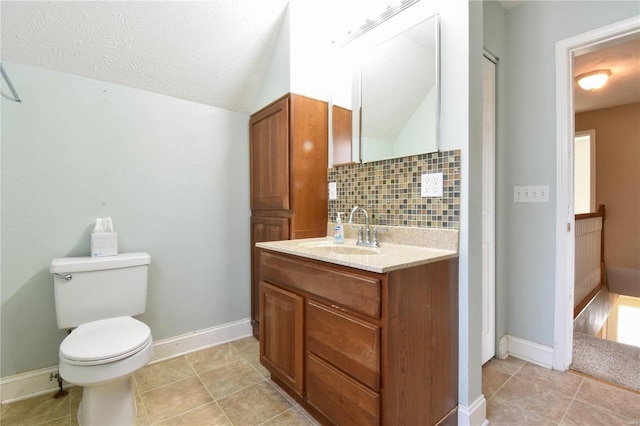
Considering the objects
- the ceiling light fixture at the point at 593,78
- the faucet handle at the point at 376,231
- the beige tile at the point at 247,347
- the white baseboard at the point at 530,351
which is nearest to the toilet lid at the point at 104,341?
the beige tile at the point at 247,347

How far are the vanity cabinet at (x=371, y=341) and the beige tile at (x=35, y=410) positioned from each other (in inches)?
47.5

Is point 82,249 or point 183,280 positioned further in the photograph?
point 183,280

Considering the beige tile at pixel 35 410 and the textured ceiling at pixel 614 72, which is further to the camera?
the textured ceiling at pixel 614 72

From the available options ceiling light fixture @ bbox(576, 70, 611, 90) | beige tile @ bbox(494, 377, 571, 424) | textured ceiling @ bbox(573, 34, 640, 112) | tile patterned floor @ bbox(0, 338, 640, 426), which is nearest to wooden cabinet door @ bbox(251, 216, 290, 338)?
tile patterned floor @ bbox(0, 338, 640, 426)

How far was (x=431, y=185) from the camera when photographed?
1.48 meters

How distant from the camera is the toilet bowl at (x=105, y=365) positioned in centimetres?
126

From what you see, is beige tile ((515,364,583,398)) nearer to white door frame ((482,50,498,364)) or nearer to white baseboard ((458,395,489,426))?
white door frame ((482,50,498,364))

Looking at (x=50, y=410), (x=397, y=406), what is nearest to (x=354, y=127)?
(x=397, y=406)

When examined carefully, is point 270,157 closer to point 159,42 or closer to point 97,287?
point 159,42

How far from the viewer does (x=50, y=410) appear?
1.55 metres

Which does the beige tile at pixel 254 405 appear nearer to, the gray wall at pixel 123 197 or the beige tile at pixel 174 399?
the beige tile at pixel 174 399

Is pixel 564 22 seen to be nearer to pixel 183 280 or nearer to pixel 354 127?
pixel 354 127

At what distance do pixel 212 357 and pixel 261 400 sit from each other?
0.67m

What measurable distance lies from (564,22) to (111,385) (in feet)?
10.9
